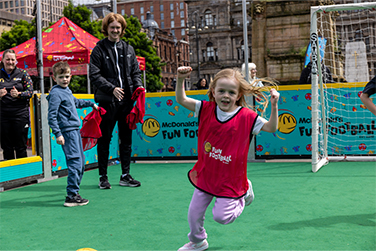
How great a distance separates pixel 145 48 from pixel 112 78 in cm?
4183

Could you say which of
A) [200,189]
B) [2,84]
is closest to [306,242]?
[200,189]

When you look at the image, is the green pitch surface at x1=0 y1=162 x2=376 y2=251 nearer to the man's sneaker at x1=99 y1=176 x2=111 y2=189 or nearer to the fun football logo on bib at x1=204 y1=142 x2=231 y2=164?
the man's sneaker at x1=99 y1=176 x2=111 y2=189

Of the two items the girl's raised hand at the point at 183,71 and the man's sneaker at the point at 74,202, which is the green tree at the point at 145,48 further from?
the girl's raised hand at the point at 183,71

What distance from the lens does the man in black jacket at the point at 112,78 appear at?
5.89 metres

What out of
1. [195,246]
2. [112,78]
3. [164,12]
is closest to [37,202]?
[112,78]

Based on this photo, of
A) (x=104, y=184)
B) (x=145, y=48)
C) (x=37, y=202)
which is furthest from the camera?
(x=145, y=48)

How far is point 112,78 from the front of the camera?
5957 millimetres

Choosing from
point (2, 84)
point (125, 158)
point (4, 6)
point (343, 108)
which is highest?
point (4, 6)

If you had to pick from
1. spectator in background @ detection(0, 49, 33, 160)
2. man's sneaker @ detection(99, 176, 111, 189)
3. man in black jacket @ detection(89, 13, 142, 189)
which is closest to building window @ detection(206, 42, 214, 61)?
spectator in background @ detection(0, 49, 33, 160)

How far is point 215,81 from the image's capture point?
3104mm

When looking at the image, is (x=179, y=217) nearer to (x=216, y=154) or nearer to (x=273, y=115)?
(x=216, y=154)

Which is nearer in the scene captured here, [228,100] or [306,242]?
[228,100]

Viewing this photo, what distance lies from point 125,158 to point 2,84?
2.29 meters

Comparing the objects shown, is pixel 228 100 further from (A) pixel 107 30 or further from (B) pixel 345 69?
(B) pixel 345 69
